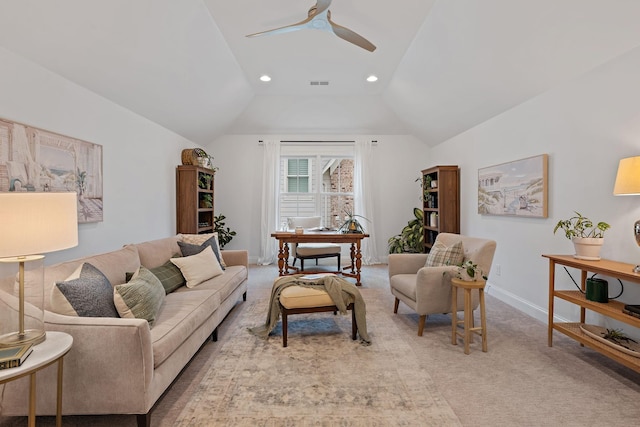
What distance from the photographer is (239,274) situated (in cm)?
350

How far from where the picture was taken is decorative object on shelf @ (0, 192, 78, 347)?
1.28m

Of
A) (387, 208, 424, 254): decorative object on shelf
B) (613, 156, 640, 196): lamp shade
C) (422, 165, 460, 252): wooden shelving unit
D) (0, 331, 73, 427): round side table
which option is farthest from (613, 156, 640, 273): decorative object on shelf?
(387, 208, 424, 254): decorative object on shelf

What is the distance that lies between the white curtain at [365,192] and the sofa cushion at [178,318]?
13.0 ft

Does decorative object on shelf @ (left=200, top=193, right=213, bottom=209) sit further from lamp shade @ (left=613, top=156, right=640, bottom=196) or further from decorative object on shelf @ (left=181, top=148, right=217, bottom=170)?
lamp shade @ (left=613, top=156, right=640, bottom=196)

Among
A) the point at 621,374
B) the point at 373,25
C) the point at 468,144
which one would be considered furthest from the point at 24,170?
the point at 468,144

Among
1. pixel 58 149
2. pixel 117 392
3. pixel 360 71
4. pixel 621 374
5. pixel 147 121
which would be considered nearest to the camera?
pixel 117 392

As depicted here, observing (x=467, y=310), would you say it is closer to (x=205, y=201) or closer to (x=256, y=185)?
(x=205, y=201)

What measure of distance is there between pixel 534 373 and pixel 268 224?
15.9ft

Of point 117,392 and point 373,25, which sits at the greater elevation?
point 373,25

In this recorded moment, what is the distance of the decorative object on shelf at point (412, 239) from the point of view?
18.7 feet

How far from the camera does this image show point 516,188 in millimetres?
3600

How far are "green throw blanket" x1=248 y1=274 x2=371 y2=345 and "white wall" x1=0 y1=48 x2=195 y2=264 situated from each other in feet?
6.05

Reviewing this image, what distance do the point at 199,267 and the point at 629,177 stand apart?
346 cm

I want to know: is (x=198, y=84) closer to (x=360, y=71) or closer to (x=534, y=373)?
(x=360, y=71)
